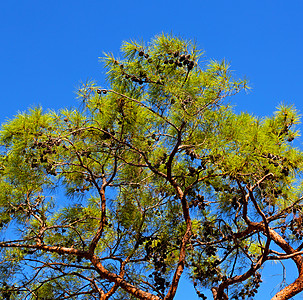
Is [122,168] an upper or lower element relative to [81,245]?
upper

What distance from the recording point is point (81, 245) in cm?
429

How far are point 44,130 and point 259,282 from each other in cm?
246

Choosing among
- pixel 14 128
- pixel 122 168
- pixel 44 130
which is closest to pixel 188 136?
pixel 122 168

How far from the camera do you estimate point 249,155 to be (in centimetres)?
345

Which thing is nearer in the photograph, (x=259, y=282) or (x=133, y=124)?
(x=133, y=124)

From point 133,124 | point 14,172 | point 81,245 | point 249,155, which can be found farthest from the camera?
point 81,245

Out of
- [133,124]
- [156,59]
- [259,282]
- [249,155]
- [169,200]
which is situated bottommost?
[259,282]

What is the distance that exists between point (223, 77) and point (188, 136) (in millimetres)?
588

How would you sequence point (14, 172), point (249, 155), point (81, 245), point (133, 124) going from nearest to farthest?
1. point (249, 155)
2. point (133, 124)
3. point (14, 172)
4. point (81, 245)

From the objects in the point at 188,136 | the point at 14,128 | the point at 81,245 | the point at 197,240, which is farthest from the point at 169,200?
the point at 14,128

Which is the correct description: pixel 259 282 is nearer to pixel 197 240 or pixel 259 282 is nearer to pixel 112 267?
pixel 197 240

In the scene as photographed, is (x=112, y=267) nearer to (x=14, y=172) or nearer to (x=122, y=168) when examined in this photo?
(x=122, y=168)

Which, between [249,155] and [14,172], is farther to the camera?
[14,172]

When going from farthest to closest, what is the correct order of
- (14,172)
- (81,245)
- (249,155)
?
(81,245) → (14,172) → (249,155)
